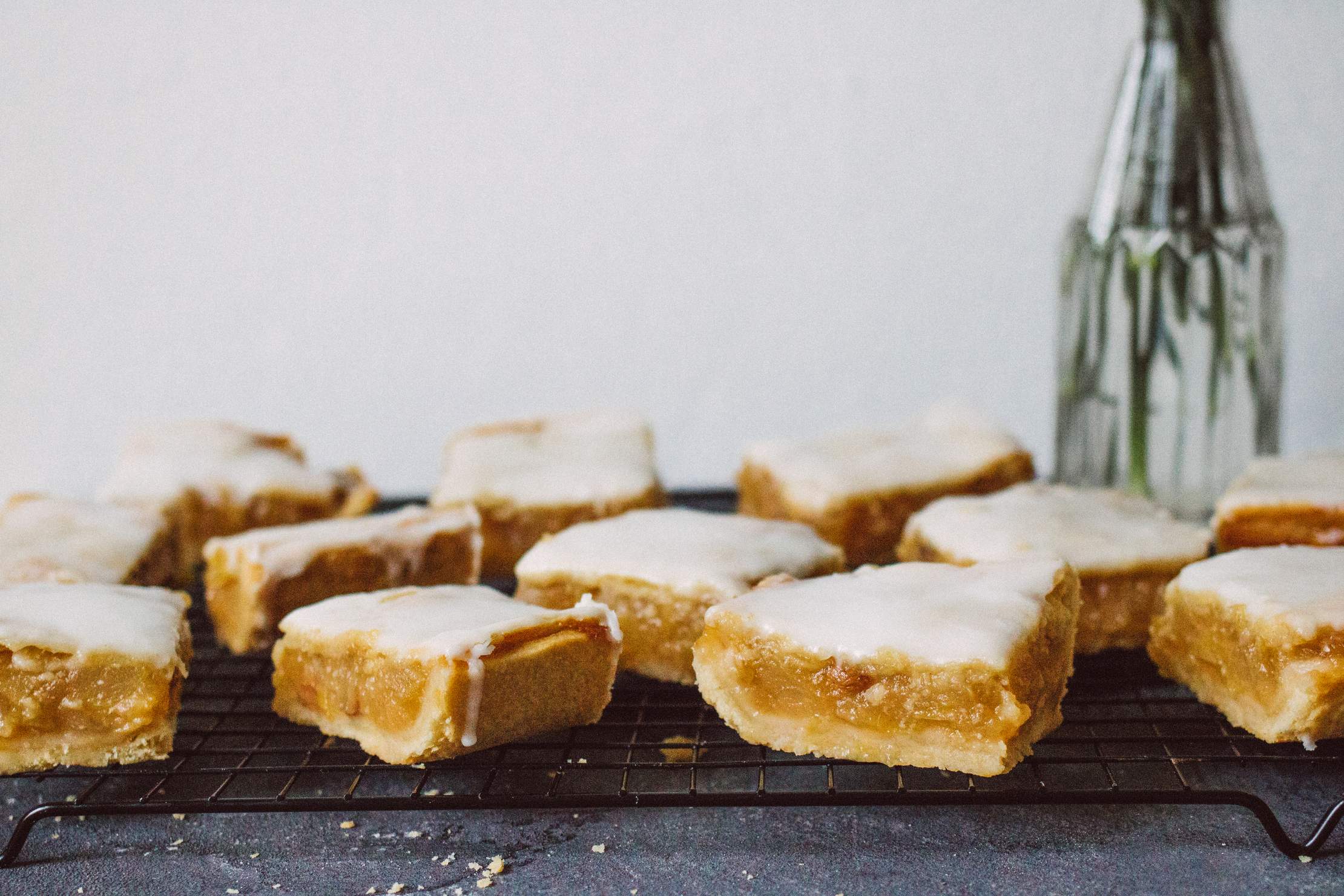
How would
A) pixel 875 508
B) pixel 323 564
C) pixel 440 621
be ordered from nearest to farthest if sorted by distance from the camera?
pixel 440 621 → pixel 323 564 → pixel 875 508

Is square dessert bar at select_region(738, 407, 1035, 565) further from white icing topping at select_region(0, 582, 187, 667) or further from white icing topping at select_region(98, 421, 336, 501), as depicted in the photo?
white icing topping at select_region(0, 582, 187, 667)

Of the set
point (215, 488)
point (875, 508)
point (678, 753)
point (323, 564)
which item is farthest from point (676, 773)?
point (215, 488)

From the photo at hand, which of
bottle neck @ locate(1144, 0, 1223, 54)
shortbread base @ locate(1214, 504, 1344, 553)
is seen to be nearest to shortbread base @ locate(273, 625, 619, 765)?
shortbread base @ locate(1214, 504, 1344, 553)

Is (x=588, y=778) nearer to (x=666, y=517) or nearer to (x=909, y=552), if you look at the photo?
(x=666, y=517)

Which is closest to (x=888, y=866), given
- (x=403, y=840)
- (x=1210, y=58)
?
(x=403, y=840)

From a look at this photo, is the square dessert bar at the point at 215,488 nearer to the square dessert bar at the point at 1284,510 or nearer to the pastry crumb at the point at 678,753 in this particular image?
the pastry crumb at the point at 678,753

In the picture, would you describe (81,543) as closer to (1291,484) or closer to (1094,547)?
(1094,547)
